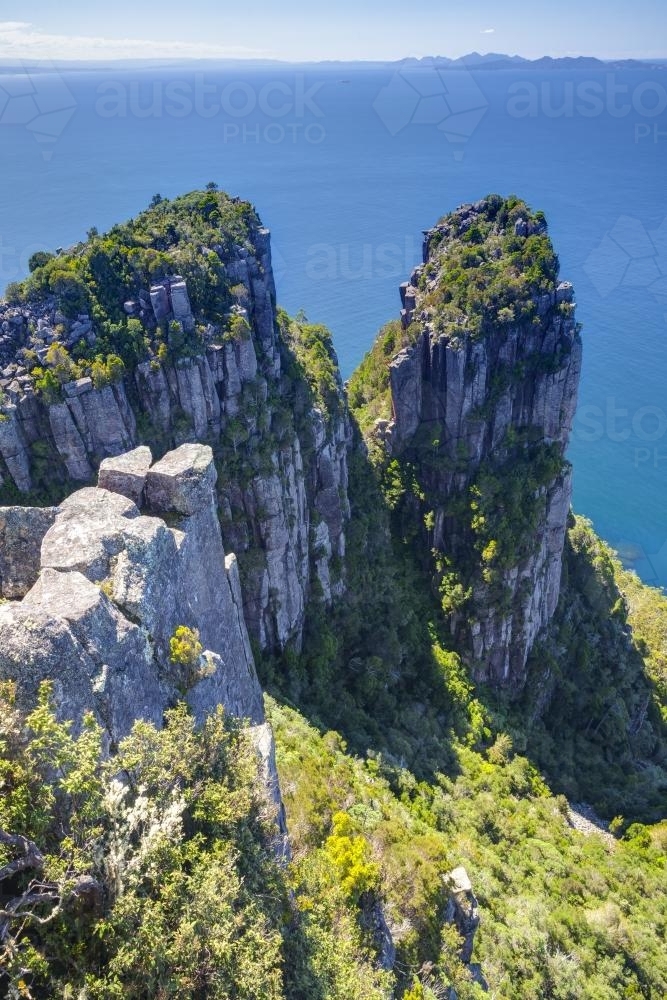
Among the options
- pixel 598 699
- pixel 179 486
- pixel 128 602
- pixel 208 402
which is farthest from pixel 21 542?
pixel 598 699

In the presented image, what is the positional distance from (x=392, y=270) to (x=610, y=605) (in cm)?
10754

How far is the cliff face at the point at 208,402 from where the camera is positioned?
3369 cm

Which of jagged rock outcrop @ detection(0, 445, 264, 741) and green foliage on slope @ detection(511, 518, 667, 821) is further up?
jagged rock outcrop @ detection(0, 445, 264, 741)

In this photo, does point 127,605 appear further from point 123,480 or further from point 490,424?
point 490,424

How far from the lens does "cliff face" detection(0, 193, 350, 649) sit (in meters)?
33.7

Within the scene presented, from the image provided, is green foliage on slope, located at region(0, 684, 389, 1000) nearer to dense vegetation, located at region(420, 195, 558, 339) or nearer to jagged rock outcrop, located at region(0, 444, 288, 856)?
jagged rock outcrop, located at region(0, 444, 288, 856)

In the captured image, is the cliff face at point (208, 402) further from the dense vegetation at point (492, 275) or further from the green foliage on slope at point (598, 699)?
the green foliage on slope at point (598, 699)

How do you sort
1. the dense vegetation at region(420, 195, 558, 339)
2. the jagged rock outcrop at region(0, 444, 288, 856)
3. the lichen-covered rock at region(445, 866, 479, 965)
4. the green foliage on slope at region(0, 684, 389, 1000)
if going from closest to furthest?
the green foliage on slope at region(0, 684, 389, 1000) → the jagged rock outcrop at region(0, 444, 288, 856) → the lichen-covered rock at region(445, 866, 479, 965) → the dense vegetation at region(420, 195, 558, 339)

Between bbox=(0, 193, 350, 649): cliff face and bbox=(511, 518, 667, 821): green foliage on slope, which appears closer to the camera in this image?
bbox=(0, 193, 350, 649): cliff face

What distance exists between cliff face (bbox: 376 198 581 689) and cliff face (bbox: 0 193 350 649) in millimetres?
10660

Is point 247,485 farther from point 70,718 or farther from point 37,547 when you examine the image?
point 70,718

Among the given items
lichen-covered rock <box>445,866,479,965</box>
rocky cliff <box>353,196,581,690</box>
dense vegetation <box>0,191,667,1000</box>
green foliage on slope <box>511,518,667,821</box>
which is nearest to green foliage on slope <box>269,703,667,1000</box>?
dense vegetation <box>0,191,667,1000</box>

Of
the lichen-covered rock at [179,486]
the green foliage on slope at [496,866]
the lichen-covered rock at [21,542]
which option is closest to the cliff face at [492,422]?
the green foliage on slope at [496,866]

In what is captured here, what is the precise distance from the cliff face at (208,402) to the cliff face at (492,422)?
420 inches
